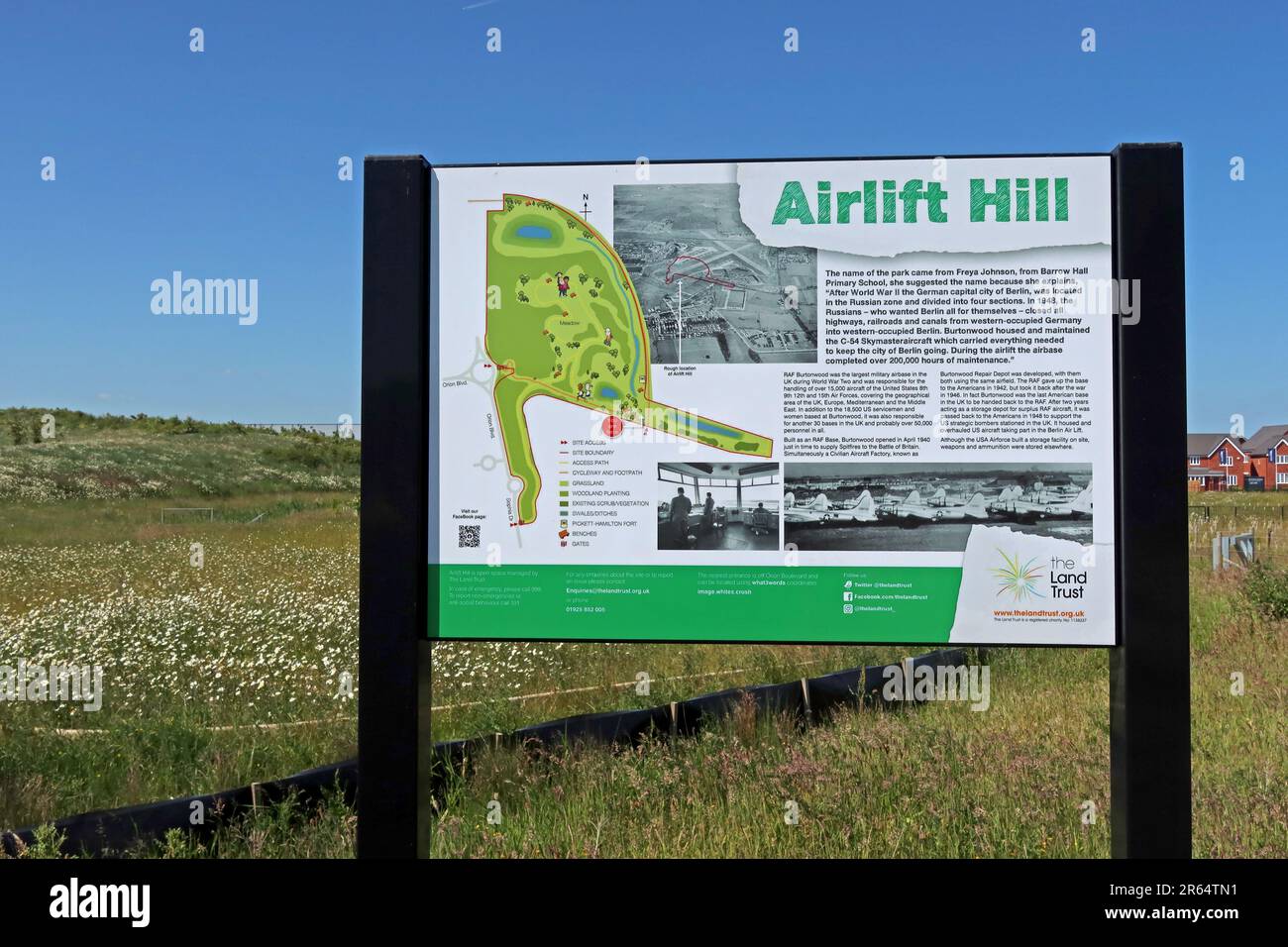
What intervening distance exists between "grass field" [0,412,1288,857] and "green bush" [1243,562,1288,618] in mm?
97

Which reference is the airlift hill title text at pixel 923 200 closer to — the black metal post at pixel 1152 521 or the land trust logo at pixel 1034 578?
the black metal post at pixel 1152 521

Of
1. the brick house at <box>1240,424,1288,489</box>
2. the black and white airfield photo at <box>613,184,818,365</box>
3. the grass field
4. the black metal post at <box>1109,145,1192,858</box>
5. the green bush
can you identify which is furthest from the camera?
the brick house at <box>1240,424,1288,489</box>

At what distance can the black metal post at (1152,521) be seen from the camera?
3.48 meters

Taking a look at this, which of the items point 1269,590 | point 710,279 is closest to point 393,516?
point 710,279

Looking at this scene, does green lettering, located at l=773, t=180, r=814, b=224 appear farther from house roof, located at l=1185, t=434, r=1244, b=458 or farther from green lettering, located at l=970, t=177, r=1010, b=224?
house roof, located at l=1185, t=434, r=1244, b=458

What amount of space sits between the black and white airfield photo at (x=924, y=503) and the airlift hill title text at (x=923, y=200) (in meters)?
1.15

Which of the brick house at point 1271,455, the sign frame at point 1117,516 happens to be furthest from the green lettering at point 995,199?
the brick house at point 1271,455

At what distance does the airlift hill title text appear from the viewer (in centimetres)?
365

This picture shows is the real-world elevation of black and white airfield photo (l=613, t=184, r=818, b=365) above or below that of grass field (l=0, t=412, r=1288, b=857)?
above

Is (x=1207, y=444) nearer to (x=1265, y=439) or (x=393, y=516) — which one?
(x=1265, y=439)

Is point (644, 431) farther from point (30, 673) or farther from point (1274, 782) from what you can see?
point (30, 673)

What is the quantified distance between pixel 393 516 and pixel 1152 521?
135 inches

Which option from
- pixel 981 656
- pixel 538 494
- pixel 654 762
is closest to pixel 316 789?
pixel 654 762

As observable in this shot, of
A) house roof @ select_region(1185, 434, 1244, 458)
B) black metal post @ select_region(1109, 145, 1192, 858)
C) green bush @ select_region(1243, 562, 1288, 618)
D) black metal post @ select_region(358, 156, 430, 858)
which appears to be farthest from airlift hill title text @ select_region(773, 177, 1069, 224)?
house roof @ select_region(1185, 434, 1244, 458)
